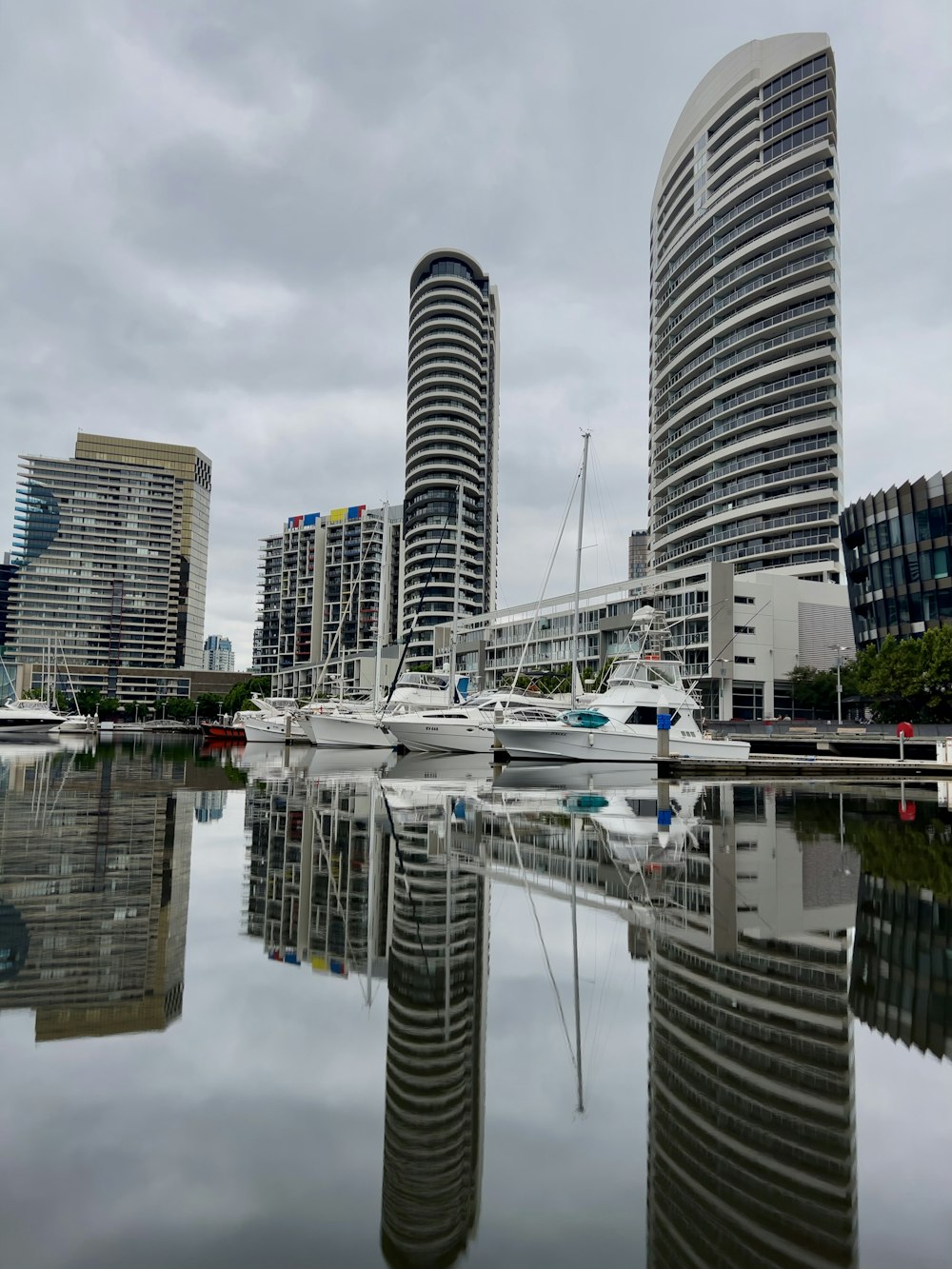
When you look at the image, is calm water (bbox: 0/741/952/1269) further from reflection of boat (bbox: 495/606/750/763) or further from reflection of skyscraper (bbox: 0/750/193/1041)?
reflection of boat (bbox: 495/606/750/763)

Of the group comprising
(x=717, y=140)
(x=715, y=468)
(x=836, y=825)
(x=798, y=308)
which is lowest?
(x=836, y=825)

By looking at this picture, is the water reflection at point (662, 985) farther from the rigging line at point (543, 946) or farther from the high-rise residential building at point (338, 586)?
the high-rise residential building at point (338, 586)

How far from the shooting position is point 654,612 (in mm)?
50219

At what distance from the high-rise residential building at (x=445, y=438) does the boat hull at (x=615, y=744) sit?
102602mm

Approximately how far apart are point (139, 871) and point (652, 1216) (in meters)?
9.30

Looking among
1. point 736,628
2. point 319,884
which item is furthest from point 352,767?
point 736,628

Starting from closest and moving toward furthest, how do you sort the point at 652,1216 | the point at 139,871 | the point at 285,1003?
the point at 652,1216
the point at 285,1003
the point at 139,871

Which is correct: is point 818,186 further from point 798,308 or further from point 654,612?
point 654,612

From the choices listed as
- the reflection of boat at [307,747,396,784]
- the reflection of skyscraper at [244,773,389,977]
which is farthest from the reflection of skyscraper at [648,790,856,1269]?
the reflection of boat at [307,747,396,784]

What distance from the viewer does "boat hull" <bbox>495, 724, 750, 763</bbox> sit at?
136 feet

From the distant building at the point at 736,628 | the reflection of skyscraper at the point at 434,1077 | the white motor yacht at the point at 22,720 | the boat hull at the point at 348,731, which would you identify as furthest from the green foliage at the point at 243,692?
the reflection of skyscraper at the point at 434,1077

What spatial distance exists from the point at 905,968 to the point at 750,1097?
133 inches

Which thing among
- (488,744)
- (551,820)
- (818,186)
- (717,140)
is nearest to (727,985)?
(551,820)

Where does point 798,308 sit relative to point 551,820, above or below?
above
